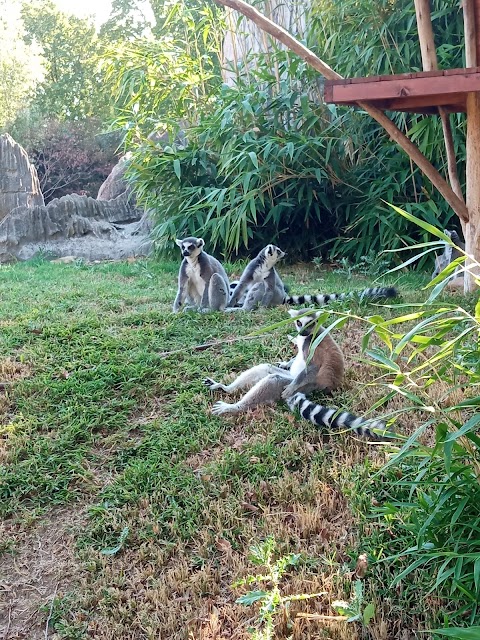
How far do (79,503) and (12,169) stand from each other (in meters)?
13.5

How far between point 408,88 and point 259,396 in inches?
103

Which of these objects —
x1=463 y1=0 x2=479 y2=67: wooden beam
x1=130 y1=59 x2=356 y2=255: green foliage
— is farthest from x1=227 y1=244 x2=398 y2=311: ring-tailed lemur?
x1=463 y1=0 x2=479 y2=67: wooden beam

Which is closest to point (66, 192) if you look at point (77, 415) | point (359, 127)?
point (359, 127)

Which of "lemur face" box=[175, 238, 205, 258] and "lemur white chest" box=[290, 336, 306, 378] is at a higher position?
"lemur face" box=[175, 238, 205, 258]

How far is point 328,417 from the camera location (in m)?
3.49

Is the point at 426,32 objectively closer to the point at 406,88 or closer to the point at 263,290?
the point at 406,88

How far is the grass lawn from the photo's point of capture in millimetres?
2508

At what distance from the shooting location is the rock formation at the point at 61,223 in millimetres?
12898

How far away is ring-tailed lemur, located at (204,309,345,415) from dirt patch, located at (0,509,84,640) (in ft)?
4.13

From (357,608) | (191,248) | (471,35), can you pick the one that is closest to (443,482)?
(357,608)

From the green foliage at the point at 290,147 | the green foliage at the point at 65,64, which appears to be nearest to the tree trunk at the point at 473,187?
the green foliage at the point at 290,147

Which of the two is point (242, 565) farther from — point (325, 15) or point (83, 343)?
point (325, 15)

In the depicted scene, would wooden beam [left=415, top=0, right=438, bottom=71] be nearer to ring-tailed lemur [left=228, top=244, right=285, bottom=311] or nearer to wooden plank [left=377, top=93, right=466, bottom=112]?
wooden plank [left=377, top=93, right=466, bottom=112]

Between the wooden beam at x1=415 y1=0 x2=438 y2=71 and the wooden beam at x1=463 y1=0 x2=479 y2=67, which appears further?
the wooden beam at x1=415 y1=0 x2=438 y2=71
